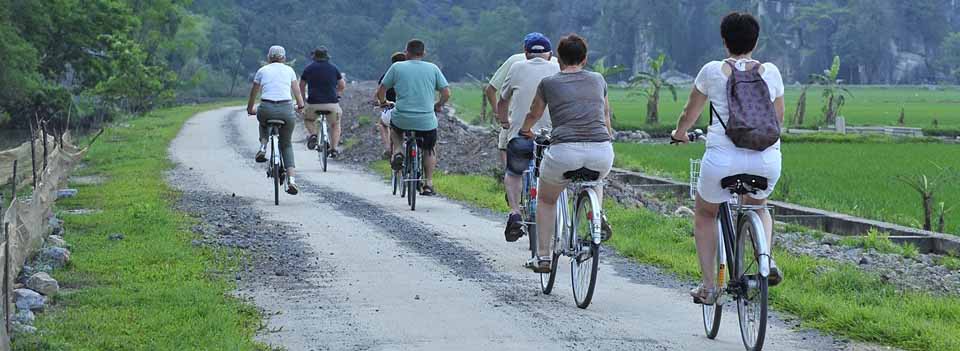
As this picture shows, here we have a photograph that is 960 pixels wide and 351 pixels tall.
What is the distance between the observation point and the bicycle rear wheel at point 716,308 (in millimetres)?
7836

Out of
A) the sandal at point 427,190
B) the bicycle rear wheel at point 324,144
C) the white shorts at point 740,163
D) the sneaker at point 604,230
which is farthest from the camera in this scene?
the bicycle rear wheel at point 324,144

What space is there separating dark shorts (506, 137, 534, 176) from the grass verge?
1.37m

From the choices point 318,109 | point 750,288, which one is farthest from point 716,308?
point 318,109

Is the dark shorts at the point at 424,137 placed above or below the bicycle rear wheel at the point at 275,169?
above

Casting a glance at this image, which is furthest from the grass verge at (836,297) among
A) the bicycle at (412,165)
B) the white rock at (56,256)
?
the white rock at (56,256)

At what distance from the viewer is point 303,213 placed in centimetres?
1583

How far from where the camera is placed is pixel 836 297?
386 inches

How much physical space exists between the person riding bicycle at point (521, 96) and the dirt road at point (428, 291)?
1.50 ft

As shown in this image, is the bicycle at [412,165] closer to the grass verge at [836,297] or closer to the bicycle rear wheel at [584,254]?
the grass verge at [836,297]

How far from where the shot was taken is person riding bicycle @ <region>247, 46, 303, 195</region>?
629 inches

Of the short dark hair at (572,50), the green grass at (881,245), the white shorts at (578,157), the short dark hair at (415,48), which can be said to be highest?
the short dark hair at (572,50)

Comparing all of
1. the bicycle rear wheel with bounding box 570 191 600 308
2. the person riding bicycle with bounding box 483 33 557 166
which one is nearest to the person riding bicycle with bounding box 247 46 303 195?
the person riding bicycle with bounding box 483 33 557 166

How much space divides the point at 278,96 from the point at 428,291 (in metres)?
6.51

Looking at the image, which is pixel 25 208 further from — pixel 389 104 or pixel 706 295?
pixel 389 104
